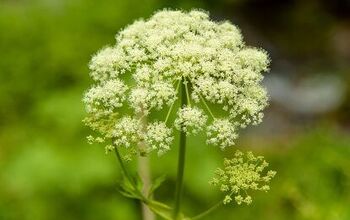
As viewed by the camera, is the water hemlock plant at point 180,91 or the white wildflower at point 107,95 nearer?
the water hemlock plant at point 180,91

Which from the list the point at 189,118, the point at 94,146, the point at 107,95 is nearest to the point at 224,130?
the point at 189,118

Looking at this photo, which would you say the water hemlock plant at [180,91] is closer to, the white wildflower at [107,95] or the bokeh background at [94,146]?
the white wildflower at [107,95]

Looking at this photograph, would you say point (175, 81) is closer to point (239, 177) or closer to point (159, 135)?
point (159, 135)

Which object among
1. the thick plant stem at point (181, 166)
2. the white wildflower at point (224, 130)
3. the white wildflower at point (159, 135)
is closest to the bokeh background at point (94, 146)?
the thick plant stem at point (181, 166)

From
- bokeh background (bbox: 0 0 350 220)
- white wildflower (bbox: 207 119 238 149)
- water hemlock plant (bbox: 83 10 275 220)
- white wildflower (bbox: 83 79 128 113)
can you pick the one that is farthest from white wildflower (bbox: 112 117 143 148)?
bokeh background (bbox: 0 0 350 220)

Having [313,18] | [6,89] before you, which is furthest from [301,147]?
[313,18]
